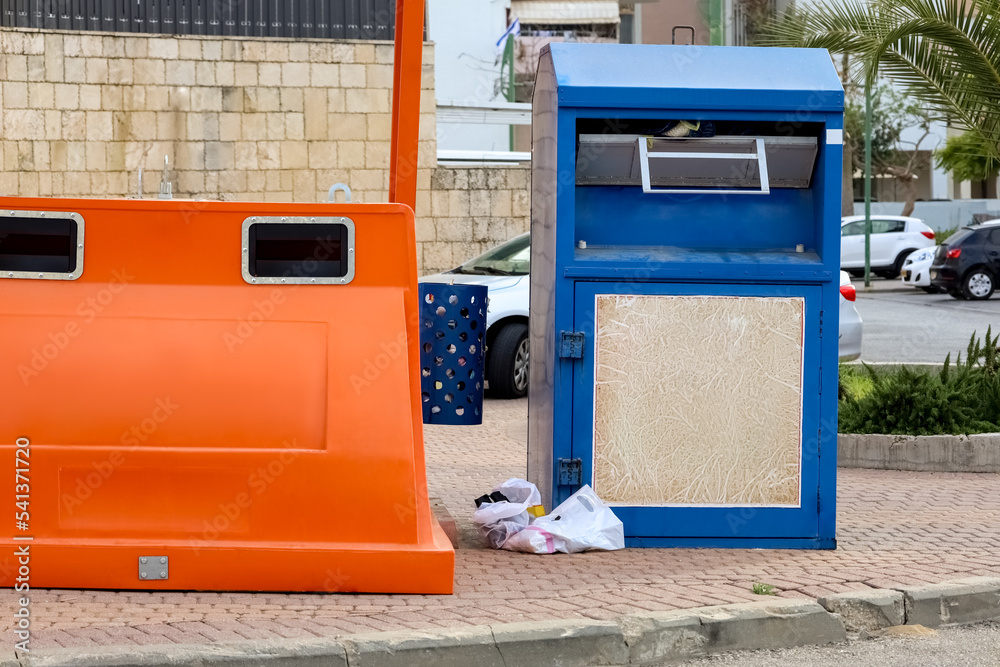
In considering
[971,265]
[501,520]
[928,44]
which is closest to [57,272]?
[501,520]

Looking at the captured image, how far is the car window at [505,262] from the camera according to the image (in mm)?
11883

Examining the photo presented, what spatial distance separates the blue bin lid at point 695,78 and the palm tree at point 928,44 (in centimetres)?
413

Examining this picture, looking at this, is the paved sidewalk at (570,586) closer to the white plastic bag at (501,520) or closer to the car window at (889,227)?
the white plastic bag at (501,520)

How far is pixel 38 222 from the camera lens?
4.76 meters

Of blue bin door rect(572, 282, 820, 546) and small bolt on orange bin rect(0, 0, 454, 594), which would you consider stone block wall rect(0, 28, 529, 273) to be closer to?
blue bin door rect(572, 282, 820, 546)

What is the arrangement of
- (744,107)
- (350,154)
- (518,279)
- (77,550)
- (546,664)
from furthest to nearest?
(350,154)
(518,279)
(744,107)
(77,550)
(546,664)

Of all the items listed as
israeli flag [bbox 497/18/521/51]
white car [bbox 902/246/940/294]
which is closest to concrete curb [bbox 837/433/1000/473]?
white car [bbox 902/246/940/294]

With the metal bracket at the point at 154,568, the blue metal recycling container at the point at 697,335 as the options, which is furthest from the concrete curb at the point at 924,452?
the metal bracket at the point at 154,568

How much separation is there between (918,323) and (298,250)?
16191 mm

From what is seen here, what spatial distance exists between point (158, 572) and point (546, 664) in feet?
4.86

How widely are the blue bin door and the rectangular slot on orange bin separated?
1167mm

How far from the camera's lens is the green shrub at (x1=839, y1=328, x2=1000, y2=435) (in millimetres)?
8188

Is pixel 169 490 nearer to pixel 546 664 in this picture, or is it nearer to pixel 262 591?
pixel 262 591

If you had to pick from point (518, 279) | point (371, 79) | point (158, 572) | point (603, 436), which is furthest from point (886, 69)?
point (371, 79)
